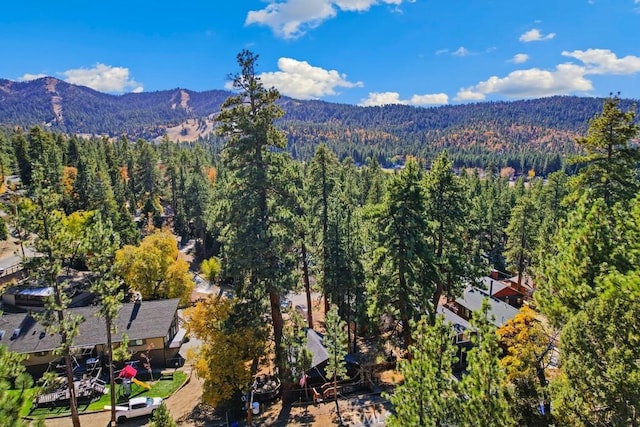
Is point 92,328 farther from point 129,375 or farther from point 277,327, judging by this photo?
point 277,327

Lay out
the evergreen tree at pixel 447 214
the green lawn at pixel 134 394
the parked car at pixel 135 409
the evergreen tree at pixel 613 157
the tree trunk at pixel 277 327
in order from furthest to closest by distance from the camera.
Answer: the evergreen tree at pixel 447 214 → the green lawn at pixel 134 394 → the parked car at pixel 135 409 → the tree trunk at pixel 277 327 → the evergreen tree at pixel 613 157

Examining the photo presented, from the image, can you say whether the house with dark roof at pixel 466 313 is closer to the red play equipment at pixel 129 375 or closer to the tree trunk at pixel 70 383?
the tree trunk at pixel 70 383

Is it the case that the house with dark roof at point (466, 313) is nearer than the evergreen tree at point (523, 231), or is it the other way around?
the house with dark roof at point (466, 313)

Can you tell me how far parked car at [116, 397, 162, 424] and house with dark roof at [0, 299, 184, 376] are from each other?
7.18 meters

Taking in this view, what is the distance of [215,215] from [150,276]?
77.1ft

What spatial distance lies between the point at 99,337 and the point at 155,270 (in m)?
9.31

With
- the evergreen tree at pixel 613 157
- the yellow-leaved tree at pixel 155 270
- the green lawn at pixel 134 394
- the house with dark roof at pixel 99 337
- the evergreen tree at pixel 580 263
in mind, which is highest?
the evergreen tree at pixel 613 157

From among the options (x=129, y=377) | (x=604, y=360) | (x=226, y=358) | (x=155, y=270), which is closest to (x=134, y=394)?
(x=129, y=377)

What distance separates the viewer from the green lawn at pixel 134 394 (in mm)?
23973

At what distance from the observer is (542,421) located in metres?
12.3

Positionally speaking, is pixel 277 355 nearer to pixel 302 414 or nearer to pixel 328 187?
pixel 302 414

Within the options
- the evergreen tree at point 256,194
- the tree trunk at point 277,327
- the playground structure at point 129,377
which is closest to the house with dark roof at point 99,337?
the playground structure at point 129,377

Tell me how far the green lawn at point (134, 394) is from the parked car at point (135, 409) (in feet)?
6.08

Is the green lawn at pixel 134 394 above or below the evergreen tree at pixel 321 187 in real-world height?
below
